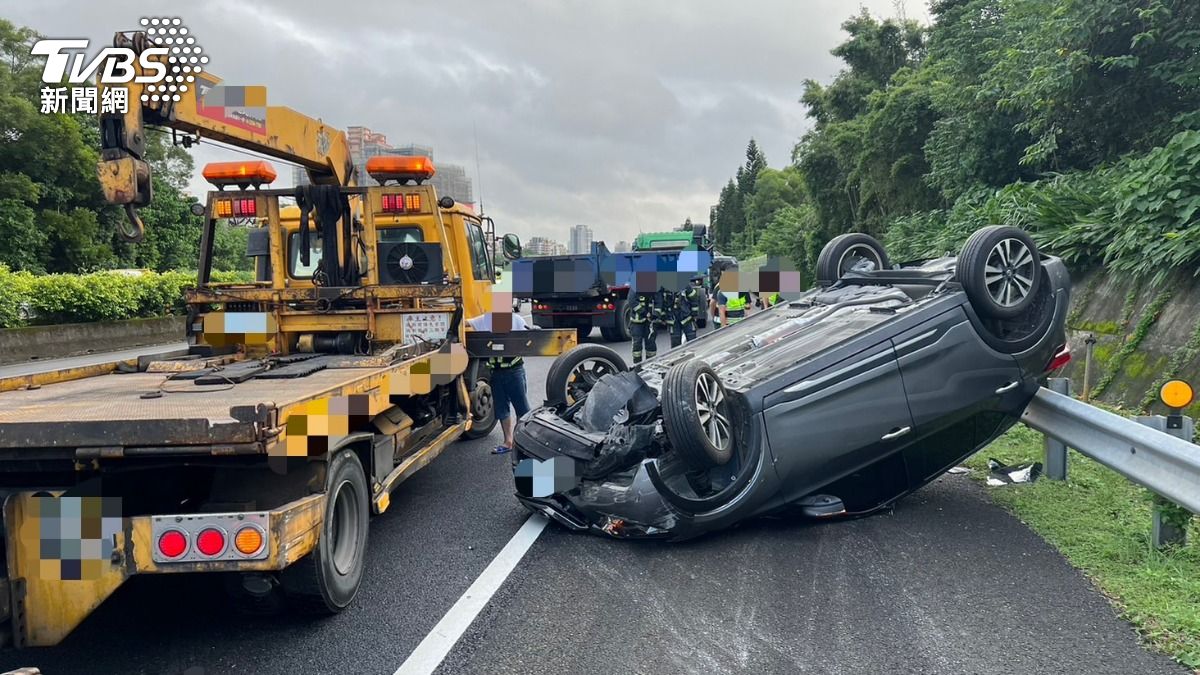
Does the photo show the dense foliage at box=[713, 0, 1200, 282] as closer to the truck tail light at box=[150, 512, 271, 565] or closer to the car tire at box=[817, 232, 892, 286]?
the car tire at box=[817, 232, 892, 286]

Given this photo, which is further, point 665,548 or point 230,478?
point 665,548

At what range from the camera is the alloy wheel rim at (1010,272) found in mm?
5031

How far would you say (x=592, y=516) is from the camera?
4.70 meters

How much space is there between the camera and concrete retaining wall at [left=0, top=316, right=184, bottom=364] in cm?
1591

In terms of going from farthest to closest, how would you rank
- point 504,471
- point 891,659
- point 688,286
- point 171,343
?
point 171,343
point 688,286
point 504,471
point 891,659

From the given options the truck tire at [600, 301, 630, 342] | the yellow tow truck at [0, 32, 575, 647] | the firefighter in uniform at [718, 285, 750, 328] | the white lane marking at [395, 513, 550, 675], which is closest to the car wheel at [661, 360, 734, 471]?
the white lane marking at [395, 513, 550, 675]

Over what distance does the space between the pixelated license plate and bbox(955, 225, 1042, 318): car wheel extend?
3.72m

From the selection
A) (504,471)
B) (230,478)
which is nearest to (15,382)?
(230,478)

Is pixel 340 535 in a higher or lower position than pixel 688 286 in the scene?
lower

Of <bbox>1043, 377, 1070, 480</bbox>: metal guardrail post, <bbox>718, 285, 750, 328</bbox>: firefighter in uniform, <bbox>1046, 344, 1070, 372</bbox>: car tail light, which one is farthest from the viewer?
<bbox>718, 285, 750, 328</bbox>: firefighter in uniform

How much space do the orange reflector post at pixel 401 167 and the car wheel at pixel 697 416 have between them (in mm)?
3194

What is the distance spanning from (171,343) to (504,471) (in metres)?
17.8

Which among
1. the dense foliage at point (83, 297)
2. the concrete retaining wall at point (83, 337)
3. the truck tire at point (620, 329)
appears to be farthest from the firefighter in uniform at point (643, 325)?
the concrete retaining wall at point (83, 337)

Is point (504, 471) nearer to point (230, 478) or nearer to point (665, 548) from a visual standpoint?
point (665, 548)
